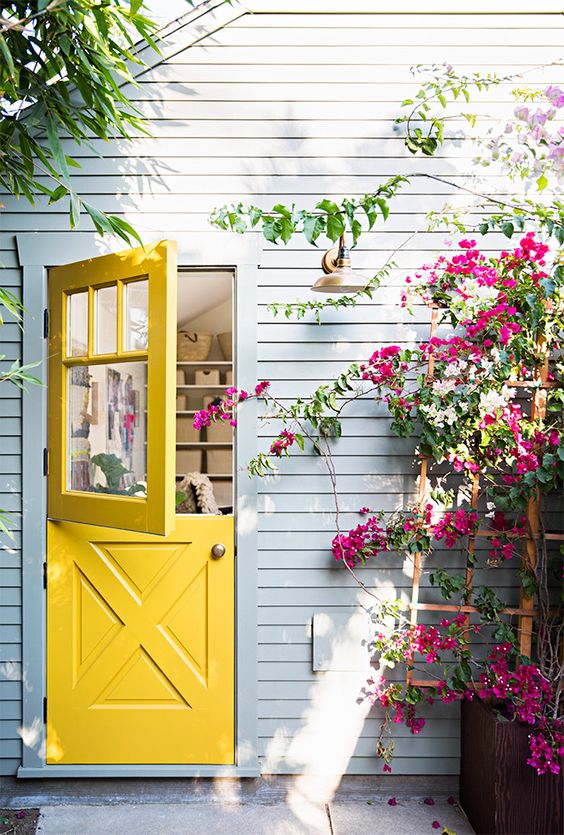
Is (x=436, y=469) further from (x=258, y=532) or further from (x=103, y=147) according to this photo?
(x=103, y=147)

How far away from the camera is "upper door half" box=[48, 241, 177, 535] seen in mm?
2627

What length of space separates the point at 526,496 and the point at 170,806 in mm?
1956

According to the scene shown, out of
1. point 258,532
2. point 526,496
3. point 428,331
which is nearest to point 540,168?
point 428,331

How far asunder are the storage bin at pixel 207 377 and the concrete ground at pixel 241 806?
2960 mm

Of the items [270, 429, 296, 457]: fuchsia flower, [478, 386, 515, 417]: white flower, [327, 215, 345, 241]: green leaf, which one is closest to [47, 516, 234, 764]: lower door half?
[270, 429, 296, 457]: fuchsia flower

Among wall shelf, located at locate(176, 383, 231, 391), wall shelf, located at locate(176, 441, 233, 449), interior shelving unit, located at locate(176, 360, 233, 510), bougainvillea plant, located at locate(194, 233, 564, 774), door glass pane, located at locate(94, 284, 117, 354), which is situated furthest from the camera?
interior shelving unit, located at locate(176, 360, 233, 510)

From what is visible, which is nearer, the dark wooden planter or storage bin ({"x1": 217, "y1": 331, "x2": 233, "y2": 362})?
the dark wooden planter

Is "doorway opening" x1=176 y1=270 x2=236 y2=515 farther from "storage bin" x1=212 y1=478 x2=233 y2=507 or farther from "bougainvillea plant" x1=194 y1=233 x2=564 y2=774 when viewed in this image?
"bougainvillea plant" x1=194 y1=233 x2=564 y2=774

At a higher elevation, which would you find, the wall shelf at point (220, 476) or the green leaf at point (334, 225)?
the green leaf at point (334, 225)

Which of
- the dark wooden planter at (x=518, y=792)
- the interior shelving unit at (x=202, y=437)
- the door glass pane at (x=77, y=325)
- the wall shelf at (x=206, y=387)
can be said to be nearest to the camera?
the dark wooden planter at (x=518, y=792)

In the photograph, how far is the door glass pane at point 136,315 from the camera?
9.00 ft

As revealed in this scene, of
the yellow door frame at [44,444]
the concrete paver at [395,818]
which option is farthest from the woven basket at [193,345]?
the concrete paver at [395,818]

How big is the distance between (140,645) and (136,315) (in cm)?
143

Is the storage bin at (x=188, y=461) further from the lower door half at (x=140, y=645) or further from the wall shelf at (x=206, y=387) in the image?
the lower door half at (x=140, y=645)
